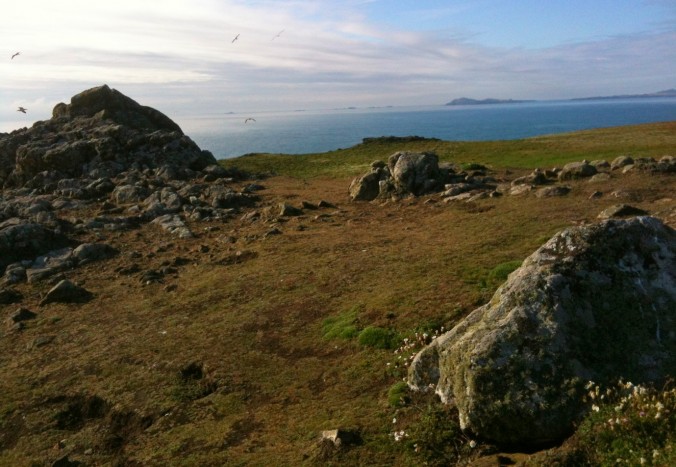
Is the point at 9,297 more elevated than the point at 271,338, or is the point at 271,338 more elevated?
the point at 271,338

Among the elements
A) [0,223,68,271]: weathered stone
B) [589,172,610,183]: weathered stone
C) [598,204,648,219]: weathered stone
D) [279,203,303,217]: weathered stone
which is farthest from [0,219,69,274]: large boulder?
[589,172,610,183]: weathered stone

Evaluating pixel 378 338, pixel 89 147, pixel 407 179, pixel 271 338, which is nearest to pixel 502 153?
pixel 407 179

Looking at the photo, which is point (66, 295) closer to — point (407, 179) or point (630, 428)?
point (407, 179)

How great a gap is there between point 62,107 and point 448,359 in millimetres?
67935

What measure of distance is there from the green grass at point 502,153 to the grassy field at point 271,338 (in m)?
21.9

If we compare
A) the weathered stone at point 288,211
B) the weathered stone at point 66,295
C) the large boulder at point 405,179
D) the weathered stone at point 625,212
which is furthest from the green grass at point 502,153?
the weathered stone at point 66,295

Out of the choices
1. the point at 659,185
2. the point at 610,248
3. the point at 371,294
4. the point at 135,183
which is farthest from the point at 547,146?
the point at 610,248

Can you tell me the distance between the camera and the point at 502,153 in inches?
2388

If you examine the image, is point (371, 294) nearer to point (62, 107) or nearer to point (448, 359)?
point (448, 359)

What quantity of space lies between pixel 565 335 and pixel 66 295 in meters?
21.3

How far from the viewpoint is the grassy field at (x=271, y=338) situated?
1114 centimetres

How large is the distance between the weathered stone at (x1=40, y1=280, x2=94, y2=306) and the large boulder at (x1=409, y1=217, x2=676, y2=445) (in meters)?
18.5

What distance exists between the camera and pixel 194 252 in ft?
92.5

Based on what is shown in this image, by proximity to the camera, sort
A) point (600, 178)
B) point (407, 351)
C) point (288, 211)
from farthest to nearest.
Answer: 1. point (288, 211)
2. point (600, 178)
3. point (407, 351)
